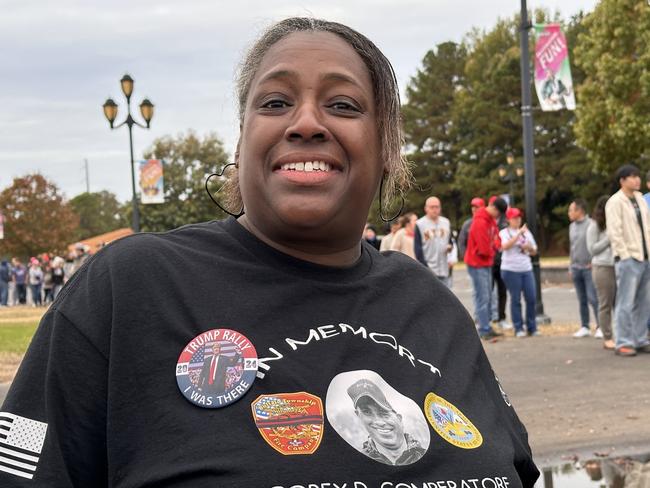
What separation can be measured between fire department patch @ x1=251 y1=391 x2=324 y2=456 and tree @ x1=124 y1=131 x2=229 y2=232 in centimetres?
6862

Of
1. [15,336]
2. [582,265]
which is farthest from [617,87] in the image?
[15,336]

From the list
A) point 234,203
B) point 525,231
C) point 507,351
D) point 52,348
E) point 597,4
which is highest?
point 597,4

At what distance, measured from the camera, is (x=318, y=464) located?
1.73 metres

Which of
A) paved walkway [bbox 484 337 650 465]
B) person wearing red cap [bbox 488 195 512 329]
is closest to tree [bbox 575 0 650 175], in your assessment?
person wearing red cap [bbox 488 195 512 329]

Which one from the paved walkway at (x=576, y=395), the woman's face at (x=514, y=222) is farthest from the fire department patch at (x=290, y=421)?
the woman's face at (x=514, y=222)

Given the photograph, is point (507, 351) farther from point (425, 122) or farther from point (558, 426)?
point (425, 122)

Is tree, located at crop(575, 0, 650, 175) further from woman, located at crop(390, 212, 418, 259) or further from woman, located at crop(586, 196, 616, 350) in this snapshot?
woman, located at crop(586, 196, 616, 350)

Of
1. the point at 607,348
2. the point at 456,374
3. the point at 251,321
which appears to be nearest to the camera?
the point at 251,321

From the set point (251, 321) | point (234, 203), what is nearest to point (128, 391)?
point (251, 321)

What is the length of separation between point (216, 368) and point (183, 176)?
72131 millimetres

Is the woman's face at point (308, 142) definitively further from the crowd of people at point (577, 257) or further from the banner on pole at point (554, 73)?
the banner on pole at point (554, 73)

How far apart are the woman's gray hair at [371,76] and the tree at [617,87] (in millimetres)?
35260

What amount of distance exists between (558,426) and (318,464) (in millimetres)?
5612

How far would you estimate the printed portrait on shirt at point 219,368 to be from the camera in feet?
5.75
